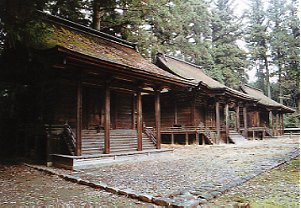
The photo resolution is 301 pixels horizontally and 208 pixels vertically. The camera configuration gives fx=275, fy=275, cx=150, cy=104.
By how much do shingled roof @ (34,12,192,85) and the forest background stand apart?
1446mm

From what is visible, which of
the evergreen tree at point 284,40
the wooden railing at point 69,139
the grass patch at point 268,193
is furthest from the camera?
the evergreen tree at point 284,40

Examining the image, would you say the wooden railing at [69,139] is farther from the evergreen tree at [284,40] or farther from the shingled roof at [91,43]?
the evergreen tree at [284,40]

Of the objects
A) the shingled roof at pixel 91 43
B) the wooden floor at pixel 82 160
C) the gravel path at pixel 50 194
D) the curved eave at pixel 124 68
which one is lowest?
the gravel path at pixel 50 194

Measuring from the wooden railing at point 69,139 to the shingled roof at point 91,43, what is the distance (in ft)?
9.31

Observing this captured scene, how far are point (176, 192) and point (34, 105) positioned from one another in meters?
8.46

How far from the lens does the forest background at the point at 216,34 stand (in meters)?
18.6

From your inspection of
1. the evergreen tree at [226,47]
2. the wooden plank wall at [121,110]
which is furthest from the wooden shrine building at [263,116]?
the wooden plank wall at [121,110]

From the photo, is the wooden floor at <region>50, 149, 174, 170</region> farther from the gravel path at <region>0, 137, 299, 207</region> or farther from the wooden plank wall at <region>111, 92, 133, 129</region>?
the wooden plank wall at <region>111, 92, 133, 129</region>

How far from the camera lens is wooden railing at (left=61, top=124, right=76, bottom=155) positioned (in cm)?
926

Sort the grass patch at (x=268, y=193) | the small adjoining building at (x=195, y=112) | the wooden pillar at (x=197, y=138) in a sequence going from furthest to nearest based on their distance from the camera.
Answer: the small adjoining building at (x=195, y=112)
the wooden pillar at (x=197, y=138)
the grass patch at (x=268, y=193)

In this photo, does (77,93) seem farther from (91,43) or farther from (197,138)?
(197,138)

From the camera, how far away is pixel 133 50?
52.7 ft

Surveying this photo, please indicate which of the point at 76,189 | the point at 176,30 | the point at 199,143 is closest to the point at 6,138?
the point at 76,189

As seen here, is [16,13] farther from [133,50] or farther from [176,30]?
[176,30]
